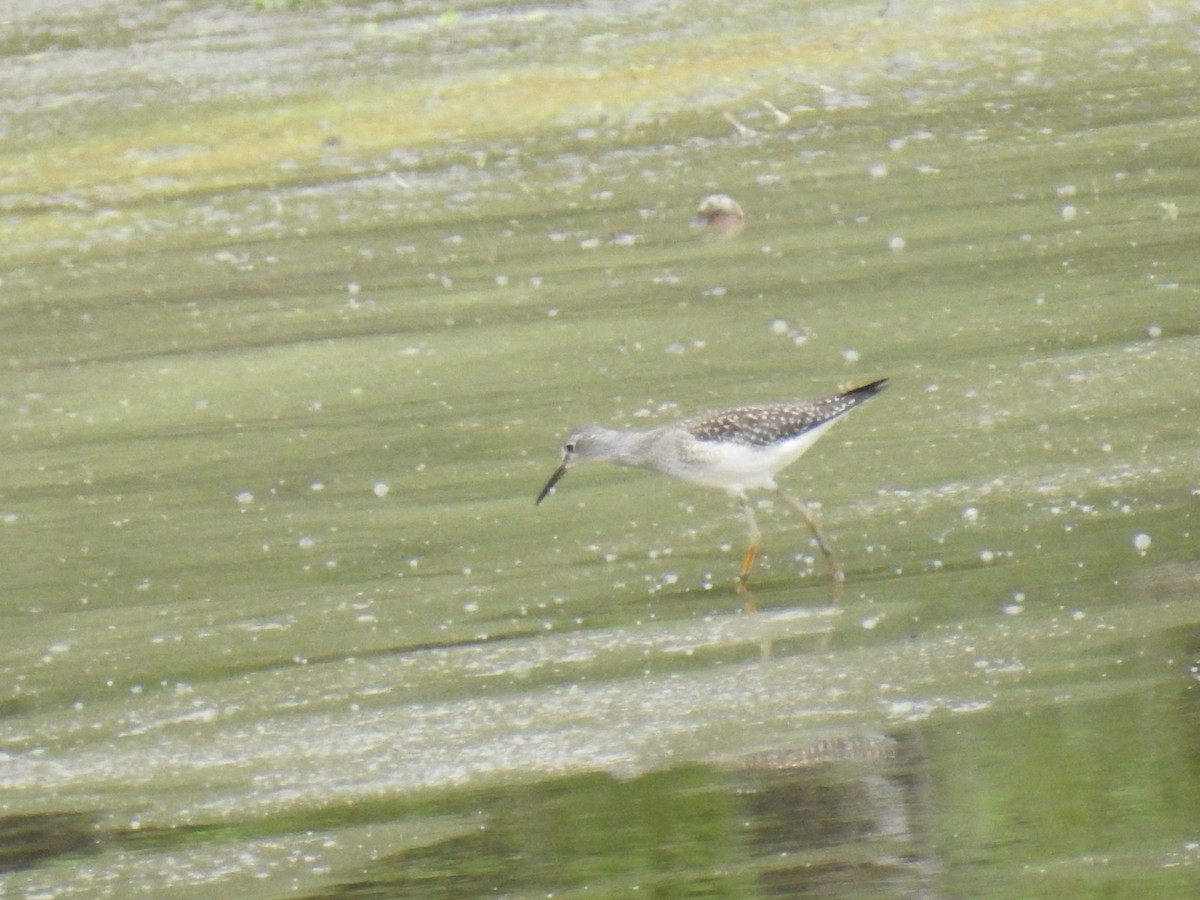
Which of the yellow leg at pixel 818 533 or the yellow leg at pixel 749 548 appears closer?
the yellow leg at pixel 818 533

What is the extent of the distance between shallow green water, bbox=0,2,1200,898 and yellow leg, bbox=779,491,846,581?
0.10 meters

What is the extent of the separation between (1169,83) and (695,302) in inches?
203

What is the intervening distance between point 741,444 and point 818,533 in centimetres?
54

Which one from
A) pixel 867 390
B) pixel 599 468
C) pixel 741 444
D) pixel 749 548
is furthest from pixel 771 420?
pixel 599 468

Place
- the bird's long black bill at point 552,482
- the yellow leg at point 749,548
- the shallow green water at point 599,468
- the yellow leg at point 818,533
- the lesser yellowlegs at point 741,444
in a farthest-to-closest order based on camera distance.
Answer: the bird's long black bill at point 552,482 < the lesser yellowlegs at point 741,444 < the yellow leg at point 749,548 < the yellow leg at point 818,533 < the shallow green water at point 599,468

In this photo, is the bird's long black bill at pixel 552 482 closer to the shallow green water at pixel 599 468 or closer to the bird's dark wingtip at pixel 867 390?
the shallow green water at pixel 599 468

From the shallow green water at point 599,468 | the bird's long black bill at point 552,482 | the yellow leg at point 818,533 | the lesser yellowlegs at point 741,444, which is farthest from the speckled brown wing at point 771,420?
the bird's long black bill at point 552,482

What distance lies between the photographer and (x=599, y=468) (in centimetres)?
1011

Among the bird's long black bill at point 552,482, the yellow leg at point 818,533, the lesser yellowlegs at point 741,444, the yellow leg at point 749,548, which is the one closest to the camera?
the yellow leg at point 818,533

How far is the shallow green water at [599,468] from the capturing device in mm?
6355

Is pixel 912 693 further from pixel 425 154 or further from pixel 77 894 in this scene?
pixel 425 154

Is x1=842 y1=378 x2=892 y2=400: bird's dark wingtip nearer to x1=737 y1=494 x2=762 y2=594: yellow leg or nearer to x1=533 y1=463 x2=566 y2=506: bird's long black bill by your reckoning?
x1=737 y1=494 x2=762 y2=594: yellow leg

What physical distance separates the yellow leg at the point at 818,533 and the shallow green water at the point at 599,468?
0.10 meters

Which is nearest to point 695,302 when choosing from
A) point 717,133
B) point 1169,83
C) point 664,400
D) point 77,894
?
point 664,400
